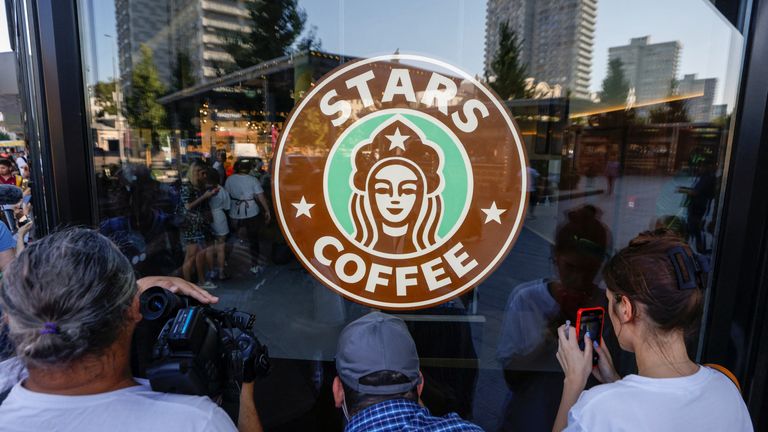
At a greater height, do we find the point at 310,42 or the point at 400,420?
the point at 310,42

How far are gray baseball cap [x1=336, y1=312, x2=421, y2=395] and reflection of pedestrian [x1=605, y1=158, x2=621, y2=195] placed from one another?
6.00 ft

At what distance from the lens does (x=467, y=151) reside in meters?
1.82

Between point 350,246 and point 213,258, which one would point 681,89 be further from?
point 213,258

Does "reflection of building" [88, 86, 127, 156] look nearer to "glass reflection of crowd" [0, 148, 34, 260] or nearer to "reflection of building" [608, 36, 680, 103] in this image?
"glass reflection of crowd" [0, 148, 34, 260]

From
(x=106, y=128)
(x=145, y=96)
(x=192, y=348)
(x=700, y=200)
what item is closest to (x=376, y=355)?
(x=192, y=348)

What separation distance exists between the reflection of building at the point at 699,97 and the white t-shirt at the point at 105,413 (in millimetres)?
2199

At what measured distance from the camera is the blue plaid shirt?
967 millimetres

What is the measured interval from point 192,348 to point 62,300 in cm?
25

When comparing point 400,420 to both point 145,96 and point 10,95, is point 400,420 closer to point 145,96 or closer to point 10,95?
point 10,95

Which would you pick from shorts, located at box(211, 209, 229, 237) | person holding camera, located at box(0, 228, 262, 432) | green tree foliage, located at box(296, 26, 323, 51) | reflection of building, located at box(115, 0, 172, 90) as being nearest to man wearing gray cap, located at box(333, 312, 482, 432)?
person holding camera, located at box(0, 228, 262, 432)

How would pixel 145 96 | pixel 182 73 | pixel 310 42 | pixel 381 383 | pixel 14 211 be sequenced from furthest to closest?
pixel 14 211, pixel 182 73, pixel 145 96, pixel 310 42, pixel 381 383

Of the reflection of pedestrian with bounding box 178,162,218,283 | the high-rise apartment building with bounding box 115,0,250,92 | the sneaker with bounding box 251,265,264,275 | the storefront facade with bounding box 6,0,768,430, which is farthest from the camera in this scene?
the sneaker with bounding box 251,265,264,275

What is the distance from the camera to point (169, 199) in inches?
101

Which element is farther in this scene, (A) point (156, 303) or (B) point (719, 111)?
(B) point (719, 111)
